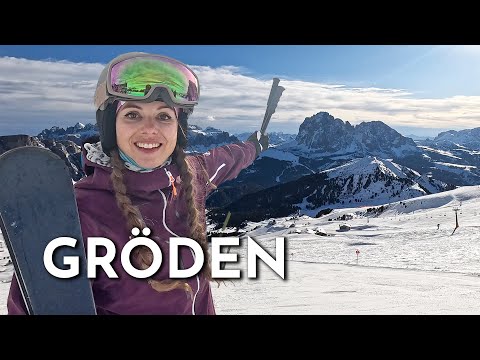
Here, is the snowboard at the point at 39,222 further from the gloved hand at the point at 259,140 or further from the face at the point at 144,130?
the gloved hand at the point at 259,140

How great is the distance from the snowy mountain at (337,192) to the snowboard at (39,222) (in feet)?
331

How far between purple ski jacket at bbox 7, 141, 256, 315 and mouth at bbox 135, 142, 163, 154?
0.16 metres

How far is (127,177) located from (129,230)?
36 cm

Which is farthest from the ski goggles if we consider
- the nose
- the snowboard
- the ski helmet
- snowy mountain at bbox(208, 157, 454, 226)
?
snowy mountain at bbox(208, 157, 454, 226)

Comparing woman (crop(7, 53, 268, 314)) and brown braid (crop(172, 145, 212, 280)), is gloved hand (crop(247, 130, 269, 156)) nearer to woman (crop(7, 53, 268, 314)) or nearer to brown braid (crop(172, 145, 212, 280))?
woman (crop(7, 53, 268, 314))

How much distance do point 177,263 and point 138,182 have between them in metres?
0.65

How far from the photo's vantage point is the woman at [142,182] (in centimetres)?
278

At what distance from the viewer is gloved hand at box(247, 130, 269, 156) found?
370 centimetres

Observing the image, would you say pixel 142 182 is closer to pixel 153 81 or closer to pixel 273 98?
pixel 153 81

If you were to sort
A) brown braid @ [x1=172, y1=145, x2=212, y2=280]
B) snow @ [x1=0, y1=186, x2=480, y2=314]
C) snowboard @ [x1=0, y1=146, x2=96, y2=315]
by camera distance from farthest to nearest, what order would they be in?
1. snow @ [x1=0, y1=186, x2=480, y2=314]
2. brown braid @ [x1=172, y1=145, x2=212, y2=280]
3. snowboard @ [x1=0, y1=146, x2=96, y2=315]

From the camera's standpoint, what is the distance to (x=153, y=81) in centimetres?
292

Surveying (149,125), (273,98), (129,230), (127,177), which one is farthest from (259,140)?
(129,230)
